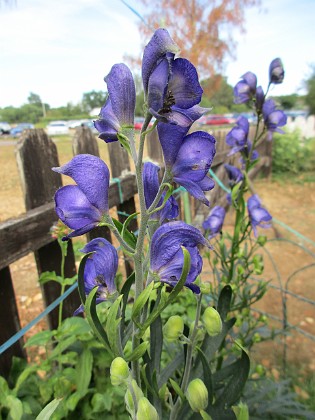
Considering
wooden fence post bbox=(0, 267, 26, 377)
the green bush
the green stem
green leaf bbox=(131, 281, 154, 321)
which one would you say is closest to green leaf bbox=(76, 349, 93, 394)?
wooden fence post bbox=(0, 267, 26, 377)

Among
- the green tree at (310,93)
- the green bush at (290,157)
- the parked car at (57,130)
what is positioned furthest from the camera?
the green tree at (310,93)

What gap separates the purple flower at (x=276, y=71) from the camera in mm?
1353

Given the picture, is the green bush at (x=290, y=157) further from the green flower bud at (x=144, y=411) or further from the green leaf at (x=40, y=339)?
the green flower bud at (x=144, y=411)

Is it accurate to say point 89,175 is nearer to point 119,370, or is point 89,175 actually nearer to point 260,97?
point 119,370

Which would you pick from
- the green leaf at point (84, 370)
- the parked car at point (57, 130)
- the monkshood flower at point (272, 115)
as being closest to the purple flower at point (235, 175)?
the monkshood flower at point (272, 115)

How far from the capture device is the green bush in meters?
7.70

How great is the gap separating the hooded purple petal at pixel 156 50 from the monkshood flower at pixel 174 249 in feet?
0.67

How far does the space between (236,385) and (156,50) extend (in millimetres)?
610

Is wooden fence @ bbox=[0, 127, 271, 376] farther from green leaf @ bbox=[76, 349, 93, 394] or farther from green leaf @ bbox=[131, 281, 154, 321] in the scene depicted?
green leaf @ bbox=[131, 281, 154, 321]

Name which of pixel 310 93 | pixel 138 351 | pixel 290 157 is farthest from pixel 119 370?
pixel 310 93

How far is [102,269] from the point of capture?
573mm

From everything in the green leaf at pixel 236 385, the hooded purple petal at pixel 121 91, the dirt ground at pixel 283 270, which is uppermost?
the hooded purple petal at pixel 121 91

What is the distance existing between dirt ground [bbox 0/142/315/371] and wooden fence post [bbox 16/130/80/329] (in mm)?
1005

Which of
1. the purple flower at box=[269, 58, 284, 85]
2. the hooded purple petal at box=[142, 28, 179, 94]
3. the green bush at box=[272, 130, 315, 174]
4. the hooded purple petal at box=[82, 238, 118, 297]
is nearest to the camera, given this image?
the hooded purple petal at box=[142, 28, 179, 94]
